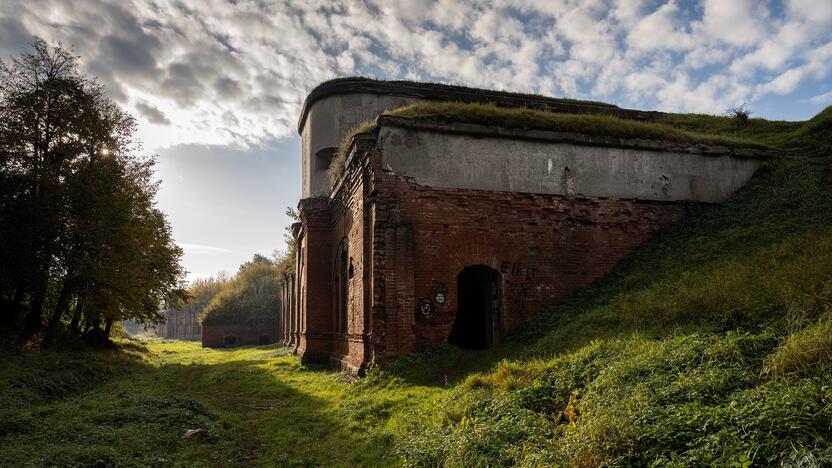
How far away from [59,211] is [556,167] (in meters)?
14.4

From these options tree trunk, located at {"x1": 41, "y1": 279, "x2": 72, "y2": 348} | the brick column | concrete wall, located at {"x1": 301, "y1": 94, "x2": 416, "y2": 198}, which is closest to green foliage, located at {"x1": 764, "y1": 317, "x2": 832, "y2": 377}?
the brick column

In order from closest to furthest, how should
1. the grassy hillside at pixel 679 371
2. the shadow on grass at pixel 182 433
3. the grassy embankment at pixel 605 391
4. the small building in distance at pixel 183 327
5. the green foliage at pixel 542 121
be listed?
the grassy hillside at pixel 679 371 < the grassy embankment at pixel 605 391 < the shadow on grass at pixel 182 433 < the green foliage at pixel 542 121 < the small building in distance at pixel 183 327

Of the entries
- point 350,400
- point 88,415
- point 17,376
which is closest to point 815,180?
point 350,400

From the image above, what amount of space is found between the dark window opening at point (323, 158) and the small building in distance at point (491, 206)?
618 centimetres

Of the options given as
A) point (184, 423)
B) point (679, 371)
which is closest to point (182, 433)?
point (184, 423)

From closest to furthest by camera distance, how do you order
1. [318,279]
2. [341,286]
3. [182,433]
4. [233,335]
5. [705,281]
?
[182,433] → [705,281] → [341,286] → [318,279] → [233,335]

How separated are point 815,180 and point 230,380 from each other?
51.3 ft

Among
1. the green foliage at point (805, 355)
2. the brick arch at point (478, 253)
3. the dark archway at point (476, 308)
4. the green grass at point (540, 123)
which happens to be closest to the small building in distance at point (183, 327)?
the dark archway at point (476, 308)

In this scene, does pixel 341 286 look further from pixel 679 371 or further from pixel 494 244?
pixel 679 371

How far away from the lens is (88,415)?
8.10 m

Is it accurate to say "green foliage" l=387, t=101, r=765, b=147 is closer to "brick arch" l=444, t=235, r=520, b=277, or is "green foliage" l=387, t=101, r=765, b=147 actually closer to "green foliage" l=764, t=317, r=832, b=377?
"brick arch" l=444, t=235, r=520, b=277

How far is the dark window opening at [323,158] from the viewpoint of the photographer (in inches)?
Answer: 802

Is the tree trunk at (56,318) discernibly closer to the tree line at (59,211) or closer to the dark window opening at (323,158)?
the tree line at (59,211)

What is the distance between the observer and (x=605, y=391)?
5.54 meters
